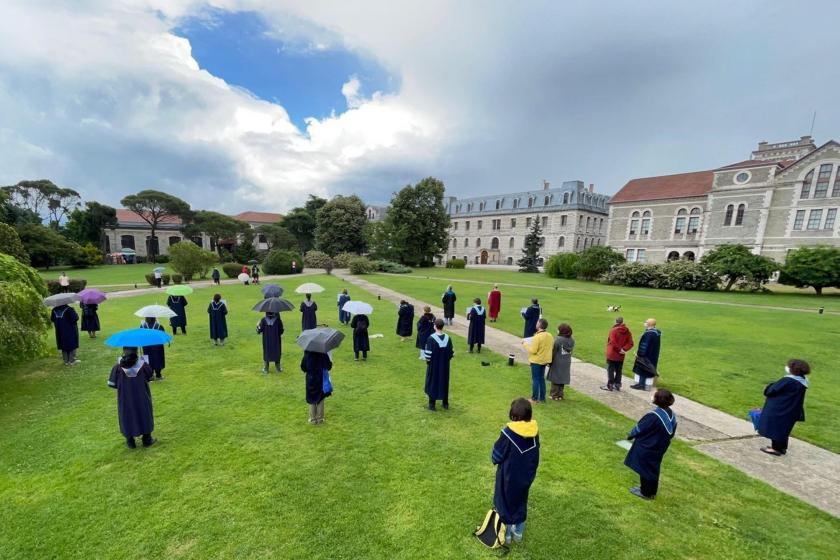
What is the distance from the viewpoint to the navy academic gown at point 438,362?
23.2 ft

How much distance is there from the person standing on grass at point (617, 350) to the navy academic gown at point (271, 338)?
8.10m

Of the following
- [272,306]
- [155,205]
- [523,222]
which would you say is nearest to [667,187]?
[523,222]

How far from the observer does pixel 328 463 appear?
559 centimetres

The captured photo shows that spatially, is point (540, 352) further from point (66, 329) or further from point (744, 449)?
point (66, 329)

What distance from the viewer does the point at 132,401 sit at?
5.72 metres

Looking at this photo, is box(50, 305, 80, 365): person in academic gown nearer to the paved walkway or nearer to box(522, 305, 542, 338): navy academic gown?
box(522, 305, 542, 338): navy academic gown

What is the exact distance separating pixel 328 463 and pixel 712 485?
222 inches

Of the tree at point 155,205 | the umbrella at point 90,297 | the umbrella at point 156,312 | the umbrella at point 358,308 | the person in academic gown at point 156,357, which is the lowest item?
the person in academic gown at point 156,357

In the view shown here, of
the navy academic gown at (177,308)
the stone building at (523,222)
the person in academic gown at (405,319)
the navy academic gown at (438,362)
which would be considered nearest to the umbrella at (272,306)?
the navy academic gown at (438,362)

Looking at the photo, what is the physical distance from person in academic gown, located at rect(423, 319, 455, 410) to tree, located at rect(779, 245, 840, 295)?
38.2m

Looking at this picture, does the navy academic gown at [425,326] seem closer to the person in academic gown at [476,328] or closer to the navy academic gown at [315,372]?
the person in academic gown at [476,328]

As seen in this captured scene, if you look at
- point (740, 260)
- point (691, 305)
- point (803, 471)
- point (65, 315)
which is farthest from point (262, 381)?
point (740, 260)

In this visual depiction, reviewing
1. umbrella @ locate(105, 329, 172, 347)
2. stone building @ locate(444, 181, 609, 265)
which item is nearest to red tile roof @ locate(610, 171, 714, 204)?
stone building @ locate(444, 181, 609, 265)

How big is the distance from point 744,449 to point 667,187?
5733 cm
